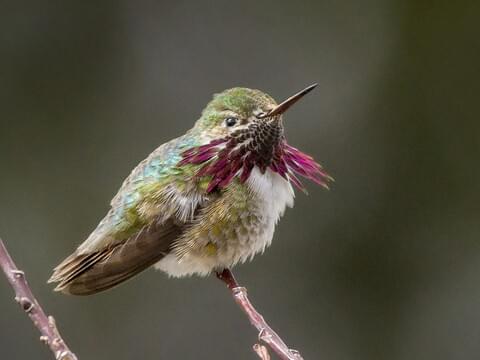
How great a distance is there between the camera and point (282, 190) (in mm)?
2871

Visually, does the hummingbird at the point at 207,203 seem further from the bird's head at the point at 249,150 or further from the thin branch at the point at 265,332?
the thin branch at the point at 265,332

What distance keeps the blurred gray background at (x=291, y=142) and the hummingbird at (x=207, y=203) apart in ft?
7.61

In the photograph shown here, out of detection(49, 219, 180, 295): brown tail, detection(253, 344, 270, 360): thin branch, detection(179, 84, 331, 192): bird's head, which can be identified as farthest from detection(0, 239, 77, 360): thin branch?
detection(179, 84, 331, 192): bird's head

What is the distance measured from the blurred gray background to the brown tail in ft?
7.73

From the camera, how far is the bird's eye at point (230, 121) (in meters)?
2.83

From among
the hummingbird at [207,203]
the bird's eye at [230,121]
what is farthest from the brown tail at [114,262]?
the bird's eye at [230,121]

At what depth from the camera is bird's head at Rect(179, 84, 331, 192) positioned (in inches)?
107

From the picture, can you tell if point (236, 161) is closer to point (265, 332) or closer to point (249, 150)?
point (249, 150)

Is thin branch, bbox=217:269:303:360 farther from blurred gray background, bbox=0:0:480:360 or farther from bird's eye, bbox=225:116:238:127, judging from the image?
blurred gray background, bbox=0:0:480:360

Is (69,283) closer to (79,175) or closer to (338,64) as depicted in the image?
(79,175)

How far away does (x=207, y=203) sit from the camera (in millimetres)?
2814

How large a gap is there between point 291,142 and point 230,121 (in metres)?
2.76

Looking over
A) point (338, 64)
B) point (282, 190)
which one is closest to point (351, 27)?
point (338, 64)

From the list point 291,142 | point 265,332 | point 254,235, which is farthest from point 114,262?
point 291,142
